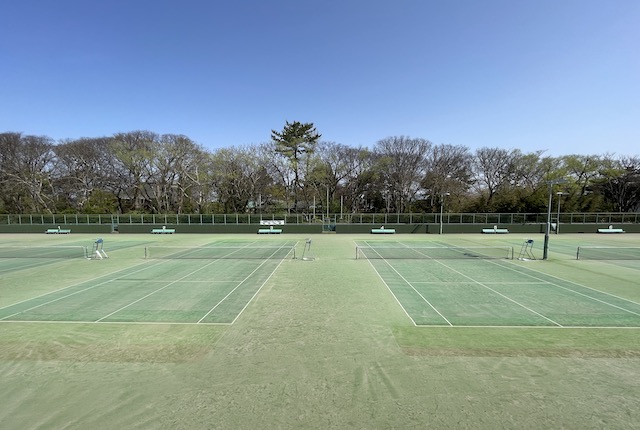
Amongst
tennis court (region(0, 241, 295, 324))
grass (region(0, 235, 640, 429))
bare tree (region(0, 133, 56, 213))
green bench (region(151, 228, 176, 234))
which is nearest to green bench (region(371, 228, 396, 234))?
tennis court (region(0, 241, 295, 324))

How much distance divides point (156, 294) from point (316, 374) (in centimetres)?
811

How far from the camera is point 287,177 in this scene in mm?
55719

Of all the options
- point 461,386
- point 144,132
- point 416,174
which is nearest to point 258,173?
point 144,132

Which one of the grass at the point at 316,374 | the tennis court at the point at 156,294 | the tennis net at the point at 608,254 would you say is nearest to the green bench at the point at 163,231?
the tennis court at the point at 156,294

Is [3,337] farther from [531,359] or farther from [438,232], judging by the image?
[438,232]

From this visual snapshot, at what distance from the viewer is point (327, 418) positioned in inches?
176

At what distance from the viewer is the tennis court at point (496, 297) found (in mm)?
8727

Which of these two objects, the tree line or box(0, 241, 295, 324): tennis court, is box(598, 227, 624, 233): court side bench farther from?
box(0, 241, 295, 324): tennis court

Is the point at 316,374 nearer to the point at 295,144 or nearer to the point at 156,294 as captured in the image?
the point at 156,294

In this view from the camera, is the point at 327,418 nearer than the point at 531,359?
Yes

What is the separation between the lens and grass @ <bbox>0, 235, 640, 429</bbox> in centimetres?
451

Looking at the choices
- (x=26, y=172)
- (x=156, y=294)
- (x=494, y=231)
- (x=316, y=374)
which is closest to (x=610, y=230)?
(x=494, y=231)

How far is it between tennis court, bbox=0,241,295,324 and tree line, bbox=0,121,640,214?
35725mm

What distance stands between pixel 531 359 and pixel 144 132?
212 ft
